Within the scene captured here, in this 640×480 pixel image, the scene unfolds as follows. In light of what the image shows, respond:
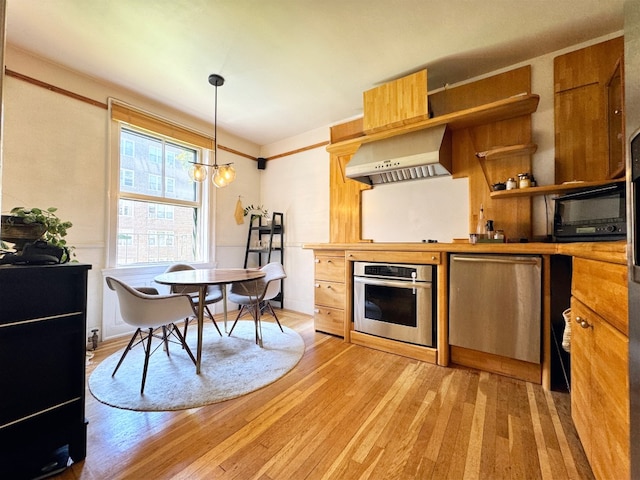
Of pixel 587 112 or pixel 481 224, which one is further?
pixel 481 224

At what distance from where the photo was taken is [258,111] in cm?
341

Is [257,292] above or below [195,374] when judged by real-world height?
above

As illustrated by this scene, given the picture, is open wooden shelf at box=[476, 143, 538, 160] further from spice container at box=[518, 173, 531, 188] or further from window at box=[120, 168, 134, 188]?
window at box=[120, 168, 134, 188]

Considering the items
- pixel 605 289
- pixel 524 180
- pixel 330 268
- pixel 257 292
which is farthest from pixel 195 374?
pixel 524 180

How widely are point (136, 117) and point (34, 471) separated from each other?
3.24 m

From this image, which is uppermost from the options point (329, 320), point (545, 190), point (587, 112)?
point (587, 112)

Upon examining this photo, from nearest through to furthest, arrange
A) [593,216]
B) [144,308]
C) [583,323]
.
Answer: [583,323]
[593,216]
[144,308]

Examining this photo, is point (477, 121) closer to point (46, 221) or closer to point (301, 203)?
point (301, 203)

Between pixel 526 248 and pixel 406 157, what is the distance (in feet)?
4.25

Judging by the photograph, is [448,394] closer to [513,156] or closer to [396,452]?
[396,452]

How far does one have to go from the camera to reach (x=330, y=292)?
2.90 m

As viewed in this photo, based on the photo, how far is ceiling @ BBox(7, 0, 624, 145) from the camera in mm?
1866

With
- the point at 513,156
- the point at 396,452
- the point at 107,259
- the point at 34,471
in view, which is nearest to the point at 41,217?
the point at 34,471

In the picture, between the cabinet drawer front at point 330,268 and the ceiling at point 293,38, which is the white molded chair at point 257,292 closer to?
the cabinet drawer front at point 330,268
